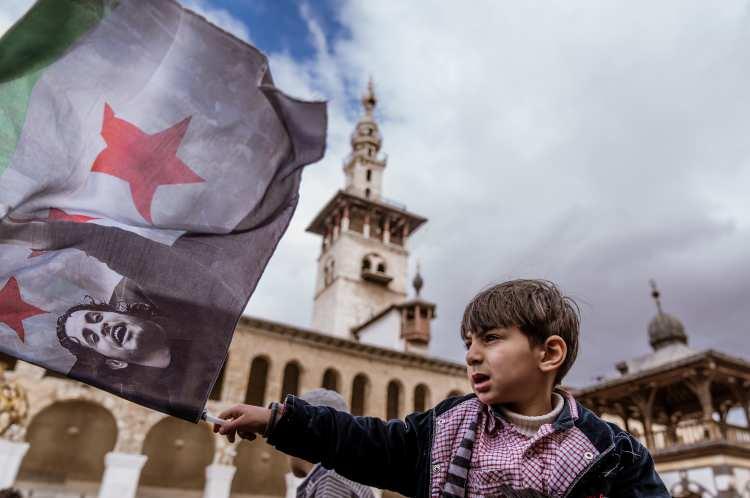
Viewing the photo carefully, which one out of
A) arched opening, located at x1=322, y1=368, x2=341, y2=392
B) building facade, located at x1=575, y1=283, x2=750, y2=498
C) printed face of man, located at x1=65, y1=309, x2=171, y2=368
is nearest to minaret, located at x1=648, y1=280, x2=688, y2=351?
building facade, located at x1=575, y1=283, x2=750, y2=498

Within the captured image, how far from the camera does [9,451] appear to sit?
1546 centimetres

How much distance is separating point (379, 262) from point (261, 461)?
20901mm

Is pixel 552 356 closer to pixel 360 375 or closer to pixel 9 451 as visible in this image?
pixel 9 451

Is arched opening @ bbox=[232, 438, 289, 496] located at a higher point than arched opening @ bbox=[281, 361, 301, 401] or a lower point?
lower

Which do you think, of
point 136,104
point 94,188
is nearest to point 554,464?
point 94,188

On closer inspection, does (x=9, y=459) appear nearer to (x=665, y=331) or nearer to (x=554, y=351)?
(x=554, y=351)

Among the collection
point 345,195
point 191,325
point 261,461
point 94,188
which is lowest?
point 191,325

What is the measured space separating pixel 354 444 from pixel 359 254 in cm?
3782

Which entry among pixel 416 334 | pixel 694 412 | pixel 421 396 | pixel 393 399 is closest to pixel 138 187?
pixel 393 399

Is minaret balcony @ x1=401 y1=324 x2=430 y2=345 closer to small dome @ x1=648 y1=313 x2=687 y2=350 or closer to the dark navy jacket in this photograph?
small dome @ x1=648 y1=313 x2=687 y2=350

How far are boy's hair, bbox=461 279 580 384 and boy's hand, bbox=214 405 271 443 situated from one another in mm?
718

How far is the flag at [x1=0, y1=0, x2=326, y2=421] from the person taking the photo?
2.17m

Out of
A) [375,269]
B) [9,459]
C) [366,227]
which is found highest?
[366,227]

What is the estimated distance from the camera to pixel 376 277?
38.3 metres
